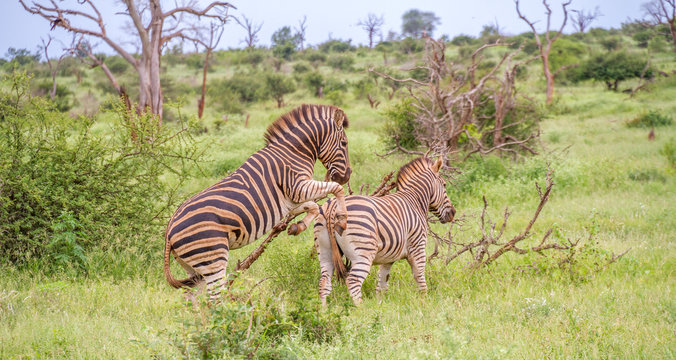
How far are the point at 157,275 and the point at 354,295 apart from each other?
101 inches

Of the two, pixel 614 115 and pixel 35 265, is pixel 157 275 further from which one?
pixel 614 115

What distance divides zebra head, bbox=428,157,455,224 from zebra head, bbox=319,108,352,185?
1378mm

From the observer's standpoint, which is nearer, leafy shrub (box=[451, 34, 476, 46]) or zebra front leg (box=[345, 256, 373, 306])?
zebra front leg (box=[345, 256, 373, 306])

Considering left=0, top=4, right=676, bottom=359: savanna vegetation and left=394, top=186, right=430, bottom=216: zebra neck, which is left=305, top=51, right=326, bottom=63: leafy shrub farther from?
left=394, top=186, right=430, bottom=216: zebra neck

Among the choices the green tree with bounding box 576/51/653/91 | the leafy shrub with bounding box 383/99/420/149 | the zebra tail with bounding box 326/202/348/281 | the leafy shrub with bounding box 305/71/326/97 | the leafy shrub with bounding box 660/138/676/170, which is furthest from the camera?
the leafy shrub with bounding box 305/71/326/97

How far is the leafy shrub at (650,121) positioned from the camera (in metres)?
19.4

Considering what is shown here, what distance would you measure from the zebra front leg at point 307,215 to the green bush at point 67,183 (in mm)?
2919

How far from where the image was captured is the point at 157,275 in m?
6.51

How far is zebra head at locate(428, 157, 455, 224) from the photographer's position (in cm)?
624

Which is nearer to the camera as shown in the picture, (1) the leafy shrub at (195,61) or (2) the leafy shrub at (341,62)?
(2) the leafy shrub at (341,62)

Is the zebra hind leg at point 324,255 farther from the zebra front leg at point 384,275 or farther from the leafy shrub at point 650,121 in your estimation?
the leafy shrub at point 650,121

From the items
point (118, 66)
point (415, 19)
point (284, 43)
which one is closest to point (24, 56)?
point (118, 66)

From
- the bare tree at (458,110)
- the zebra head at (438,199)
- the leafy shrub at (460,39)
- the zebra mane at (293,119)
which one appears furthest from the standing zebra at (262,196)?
the leafy shrub at (460,39)

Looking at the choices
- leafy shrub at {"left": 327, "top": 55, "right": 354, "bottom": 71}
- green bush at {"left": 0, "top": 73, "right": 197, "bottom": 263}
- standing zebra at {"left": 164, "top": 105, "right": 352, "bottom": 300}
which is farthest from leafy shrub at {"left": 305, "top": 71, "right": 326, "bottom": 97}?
standing zebra at {"left": 164, "top": 105, "right": 352, "bottom": 300}
